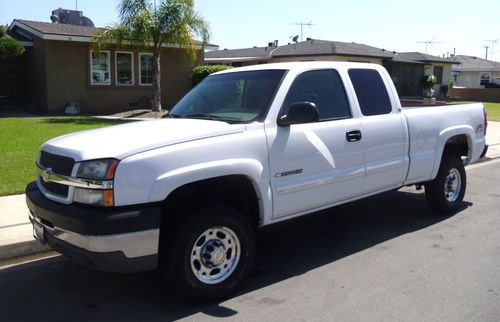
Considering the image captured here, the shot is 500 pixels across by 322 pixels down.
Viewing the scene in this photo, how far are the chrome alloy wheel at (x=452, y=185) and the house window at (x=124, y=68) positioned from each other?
1779 centimetres

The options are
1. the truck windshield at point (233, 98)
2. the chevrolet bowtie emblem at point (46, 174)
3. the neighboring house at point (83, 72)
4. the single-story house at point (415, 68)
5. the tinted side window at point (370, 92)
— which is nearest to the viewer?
the chevrolet bowtie emblem at point (46, 174)

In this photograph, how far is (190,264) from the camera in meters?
4.04

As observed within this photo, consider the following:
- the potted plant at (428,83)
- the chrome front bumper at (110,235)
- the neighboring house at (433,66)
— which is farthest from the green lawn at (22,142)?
the neighboring house at (433,66)

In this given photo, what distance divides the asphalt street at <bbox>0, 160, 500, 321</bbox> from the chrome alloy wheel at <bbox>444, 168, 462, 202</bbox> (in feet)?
1.74

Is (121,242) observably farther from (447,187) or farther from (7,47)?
(7,47)

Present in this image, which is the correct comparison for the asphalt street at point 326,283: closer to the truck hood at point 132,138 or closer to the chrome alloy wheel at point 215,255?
the chrome alloy wheel at point 215,255

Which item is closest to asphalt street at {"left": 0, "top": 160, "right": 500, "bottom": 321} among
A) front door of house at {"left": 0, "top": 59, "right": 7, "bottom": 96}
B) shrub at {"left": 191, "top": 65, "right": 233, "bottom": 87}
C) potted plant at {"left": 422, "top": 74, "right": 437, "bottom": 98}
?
shrub at {"left": 191, "top": 65, "right": 233, "bottom": 87}

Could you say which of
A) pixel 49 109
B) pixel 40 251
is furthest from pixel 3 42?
pixel 40 251

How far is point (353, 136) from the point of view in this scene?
205 inches

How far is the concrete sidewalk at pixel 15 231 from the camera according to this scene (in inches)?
209

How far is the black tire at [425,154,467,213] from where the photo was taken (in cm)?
665

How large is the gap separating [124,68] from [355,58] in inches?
585

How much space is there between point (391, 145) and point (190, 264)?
9.17ft

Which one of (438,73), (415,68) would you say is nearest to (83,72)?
(415,68)
